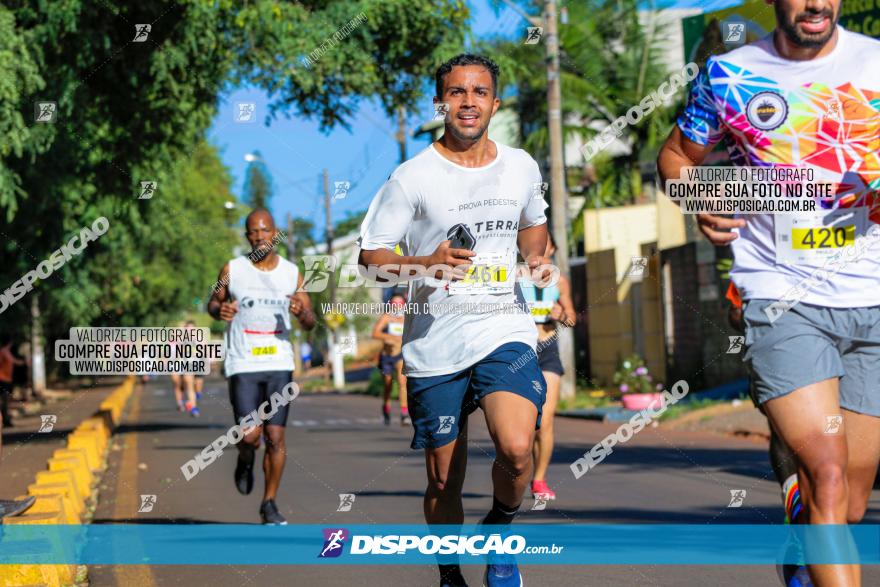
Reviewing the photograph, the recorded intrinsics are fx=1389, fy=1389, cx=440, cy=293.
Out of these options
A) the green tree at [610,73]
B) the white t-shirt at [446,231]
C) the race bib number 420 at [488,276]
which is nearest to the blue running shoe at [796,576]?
the white t-shirt at [446,231]

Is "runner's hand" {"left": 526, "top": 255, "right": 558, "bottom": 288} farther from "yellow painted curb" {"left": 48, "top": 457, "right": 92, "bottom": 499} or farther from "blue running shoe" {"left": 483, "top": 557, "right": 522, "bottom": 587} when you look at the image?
"yellow painted curb" {"left": 48, "top": 457, "right": 92, "bottom": 499}

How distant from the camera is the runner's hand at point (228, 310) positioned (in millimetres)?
9266

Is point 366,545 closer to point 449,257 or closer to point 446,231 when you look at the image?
point 446,231

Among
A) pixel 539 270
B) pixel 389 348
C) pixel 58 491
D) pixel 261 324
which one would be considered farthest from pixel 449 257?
pixel 389 348

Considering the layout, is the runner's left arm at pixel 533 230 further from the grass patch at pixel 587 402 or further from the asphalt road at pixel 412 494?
the grass patch at pixel 587 402

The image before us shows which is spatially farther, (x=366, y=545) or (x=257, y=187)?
(x=257, y=187)

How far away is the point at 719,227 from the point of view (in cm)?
461

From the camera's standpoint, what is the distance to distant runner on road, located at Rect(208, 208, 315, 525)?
30.1 ft

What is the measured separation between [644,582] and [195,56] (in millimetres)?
12054

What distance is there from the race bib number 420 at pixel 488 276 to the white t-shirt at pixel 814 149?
4.00 feet

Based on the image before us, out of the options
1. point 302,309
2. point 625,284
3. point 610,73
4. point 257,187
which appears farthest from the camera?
point 257,187

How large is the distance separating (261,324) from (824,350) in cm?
541

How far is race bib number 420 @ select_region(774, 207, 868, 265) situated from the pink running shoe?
18.4 ft

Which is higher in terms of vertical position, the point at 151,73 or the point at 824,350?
the point at 151,73
